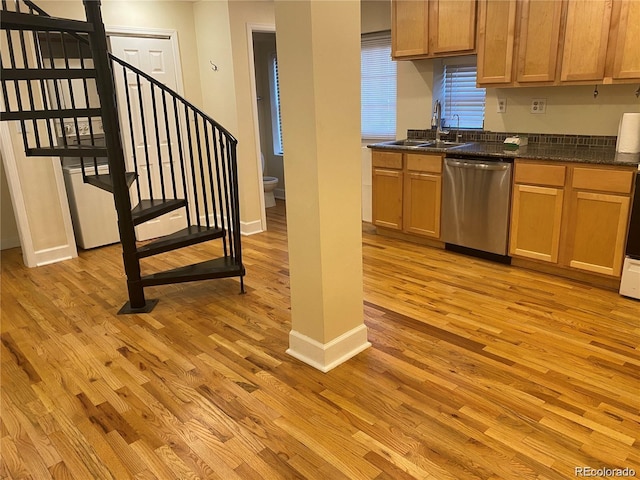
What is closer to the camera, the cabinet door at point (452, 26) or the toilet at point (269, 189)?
the cabinet door at point (452, 26)

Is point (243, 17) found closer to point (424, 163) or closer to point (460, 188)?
point (424, 163)

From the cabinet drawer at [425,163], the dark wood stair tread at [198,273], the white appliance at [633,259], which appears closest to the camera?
the white appliance at [633,259]

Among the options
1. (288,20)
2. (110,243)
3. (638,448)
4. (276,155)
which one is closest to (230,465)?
(638,448)

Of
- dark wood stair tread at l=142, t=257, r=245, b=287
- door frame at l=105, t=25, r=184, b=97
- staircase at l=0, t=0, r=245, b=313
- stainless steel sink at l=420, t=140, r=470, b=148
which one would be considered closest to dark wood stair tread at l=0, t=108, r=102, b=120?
staircase at l=0, t=0, r=245, b=313

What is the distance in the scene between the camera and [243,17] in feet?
15.5

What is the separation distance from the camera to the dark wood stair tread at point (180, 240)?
3.46 m

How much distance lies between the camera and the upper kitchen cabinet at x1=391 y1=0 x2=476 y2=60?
4074mm

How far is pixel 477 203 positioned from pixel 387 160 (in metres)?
1.01

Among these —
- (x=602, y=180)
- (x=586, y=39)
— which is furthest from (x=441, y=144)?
(x=602, y=180)

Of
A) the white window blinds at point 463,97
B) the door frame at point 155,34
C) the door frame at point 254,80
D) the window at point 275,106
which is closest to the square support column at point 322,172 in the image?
the white window blinds at point 463,97

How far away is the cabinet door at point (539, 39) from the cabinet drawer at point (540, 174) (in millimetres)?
707

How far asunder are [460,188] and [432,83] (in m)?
1.24

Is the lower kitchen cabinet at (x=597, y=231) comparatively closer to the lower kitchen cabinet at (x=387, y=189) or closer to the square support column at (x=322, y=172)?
the lower kitchen cabinet at (x=387, y=189)

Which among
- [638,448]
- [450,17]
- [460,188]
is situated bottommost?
[638,448]
